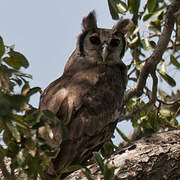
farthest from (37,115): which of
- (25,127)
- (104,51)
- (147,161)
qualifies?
(104,51)

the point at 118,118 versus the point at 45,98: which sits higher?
the point at 45,98

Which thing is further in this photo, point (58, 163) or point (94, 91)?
point (94, 91)

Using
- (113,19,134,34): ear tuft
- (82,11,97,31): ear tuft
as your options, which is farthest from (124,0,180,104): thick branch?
(82,11,97,31): ear tuft

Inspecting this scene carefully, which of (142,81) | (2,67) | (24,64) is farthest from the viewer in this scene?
(142,81)

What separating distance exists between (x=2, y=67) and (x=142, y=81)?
1909 millimetres

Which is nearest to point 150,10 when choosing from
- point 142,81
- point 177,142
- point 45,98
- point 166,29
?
point 166,29

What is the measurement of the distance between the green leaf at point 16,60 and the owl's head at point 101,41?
1.83m

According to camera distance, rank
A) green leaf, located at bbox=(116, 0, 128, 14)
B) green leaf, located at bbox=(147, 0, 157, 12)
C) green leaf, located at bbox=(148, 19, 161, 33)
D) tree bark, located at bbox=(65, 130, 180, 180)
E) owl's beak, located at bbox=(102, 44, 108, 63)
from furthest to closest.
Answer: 1. owl's beak, located at bbox=(102, 44, 108, 63)
2. green leaf, located at bbox=(116, 0, 128, 14)
3. green leaf, located at bbox=(147, 0, 157, 12)
4. green leaf, located at bbox=(148, 19, 161, 33)
5. tree bark, located at bbox=(65, 130, 180, 180)

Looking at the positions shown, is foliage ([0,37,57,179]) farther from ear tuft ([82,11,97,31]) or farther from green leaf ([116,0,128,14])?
ear tuft ([82,11,97,31])

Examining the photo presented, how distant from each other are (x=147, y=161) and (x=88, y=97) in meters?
1.02

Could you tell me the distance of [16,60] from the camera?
8.75ft

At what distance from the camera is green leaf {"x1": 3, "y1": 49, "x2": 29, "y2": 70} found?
2.64 metres

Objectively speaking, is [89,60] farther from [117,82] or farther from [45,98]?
[45,98]

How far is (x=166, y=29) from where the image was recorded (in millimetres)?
3709
